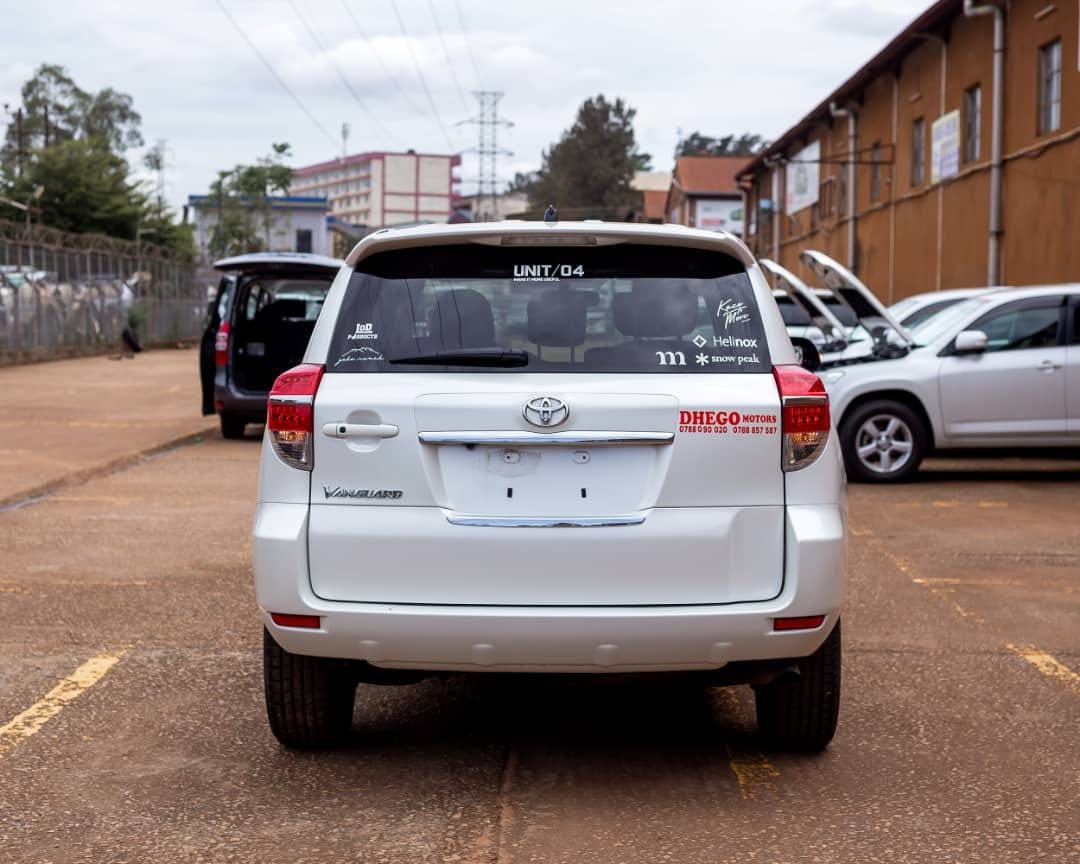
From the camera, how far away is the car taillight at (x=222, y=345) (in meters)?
15.2

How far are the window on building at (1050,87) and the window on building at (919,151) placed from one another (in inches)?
257

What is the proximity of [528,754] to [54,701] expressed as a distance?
6.03 feet

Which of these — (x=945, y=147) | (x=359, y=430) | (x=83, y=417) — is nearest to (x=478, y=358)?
(x=359, y=430)

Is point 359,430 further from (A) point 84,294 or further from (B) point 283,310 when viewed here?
(A) point 84,294

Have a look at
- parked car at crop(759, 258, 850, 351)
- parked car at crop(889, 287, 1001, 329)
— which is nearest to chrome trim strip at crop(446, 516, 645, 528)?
parked car at crop(759, 258, 850, 351)

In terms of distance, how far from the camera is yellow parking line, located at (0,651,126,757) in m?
5.00

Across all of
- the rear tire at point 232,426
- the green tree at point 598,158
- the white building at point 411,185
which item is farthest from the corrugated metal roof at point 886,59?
the white building at point 411,185

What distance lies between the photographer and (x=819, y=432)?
4301 millimetres

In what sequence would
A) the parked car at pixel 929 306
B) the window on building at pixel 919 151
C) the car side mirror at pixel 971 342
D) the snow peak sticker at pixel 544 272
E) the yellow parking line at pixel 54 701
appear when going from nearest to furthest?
1. the snow peak sticker at pixel 544 272
2. the yellow parking line at pixel 54 701
3. the car side mirror at pixel 971 342
4. the parked car at pixel 929 306
5. the window on building at pixel 919 151

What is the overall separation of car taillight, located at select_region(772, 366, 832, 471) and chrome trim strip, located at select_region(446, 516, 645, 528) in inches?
19.1

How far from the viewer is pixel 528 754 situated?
15.8ft

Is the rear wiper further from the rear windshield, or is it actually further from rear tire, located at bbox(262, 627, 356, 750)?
rear tire, located at bbox(262, 627, 356, 750)

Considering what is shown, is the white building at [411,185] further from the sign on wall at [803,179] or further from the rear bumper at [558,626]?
the rear bumper at [558,626]

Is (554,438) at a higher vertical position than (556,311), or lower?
lower
